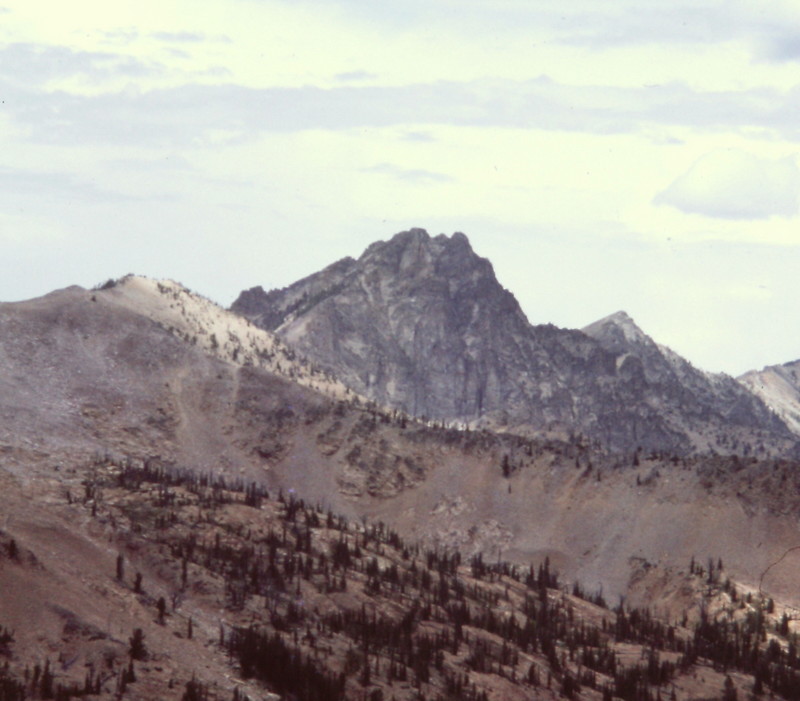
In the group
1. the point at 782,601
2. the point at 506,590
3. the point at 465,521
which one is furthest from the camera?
the point at 465,521

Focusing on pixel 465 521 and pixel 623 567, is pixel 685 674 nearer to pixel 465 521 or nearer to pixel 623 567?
pixel 623 567

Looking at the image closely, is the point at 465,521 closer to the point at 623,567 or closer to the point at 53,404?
the point at 623,567

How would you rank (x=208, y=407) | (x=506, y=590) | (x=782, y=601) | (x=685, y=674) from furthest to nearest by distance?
(x=208, y=407)
(x=782, y=601)
(x=506, y=590)
(x=685, y=674)

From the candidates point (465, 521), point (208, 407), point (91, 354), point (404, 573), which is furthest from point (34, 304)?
point (404, 573)

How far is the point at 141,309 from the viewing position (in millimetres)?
128500

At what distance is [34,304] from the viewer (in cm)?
11675

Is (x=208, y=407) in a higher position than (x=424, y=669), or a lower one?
higher

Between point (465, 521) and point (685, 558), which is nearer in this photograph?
point (685, 558)

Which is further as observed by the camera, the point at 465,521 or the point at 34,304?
the point at 34,304

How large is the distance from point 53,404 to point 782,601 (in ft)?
192

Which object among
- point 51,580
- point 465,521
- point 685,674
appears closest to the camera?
point 51,580

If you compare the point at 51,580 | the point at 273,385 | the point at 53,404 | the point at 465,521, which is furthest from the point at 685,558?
the point at 51,580

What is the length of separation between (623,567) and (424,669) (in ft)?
150

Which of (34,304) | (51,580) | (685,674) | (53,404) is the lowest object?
(685,674)
